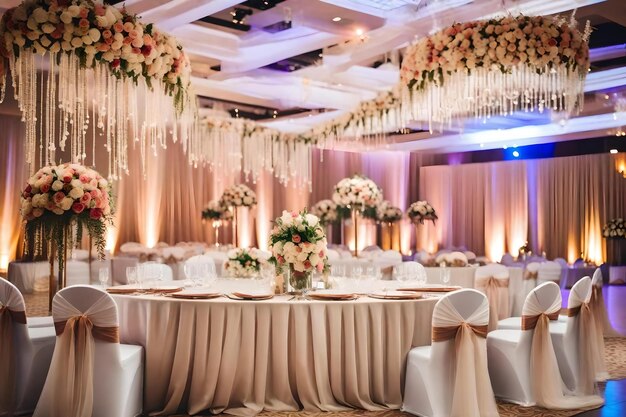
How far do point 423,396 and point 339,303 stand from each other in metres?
0.85

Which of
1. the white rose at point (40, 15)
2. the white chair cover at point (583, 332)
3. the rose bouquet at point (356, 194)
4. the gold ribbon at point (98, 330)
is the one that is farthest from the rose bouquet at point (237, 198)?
the white rose at point (40, 15)

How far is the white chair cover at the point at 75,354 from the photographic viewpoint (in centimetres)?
404

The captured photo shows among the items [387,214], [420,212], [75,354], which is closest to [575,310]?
[75,354]

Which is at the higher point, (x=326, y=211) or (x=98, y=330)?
(x=326, y=211)

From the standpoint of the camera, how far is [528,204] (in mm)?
15539

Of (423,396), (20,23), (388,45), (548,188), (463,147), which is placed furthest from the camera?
(463,147)

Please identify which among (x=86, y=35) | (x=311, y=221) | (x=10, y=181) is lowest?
(x=311, y=221)

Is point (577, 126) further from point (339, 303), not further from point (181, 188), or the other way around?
Answer: point (339, 303)

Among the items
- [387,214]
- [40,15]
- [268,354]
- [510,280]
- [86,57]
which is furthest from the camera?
[387,214]

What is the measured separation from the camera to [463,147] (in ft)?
53.3

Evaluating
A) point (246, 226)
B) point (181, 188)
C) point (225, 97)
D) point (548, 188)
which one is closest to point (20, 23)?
point (225, 97)

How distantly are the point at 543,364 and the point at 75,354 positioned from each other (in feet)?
10.8

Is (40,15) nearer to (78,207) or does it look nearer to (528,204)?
(78,207)

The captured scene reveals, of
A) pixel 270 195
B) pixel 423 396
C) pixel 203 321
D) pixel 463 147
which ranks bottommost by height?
pixel 423 396
